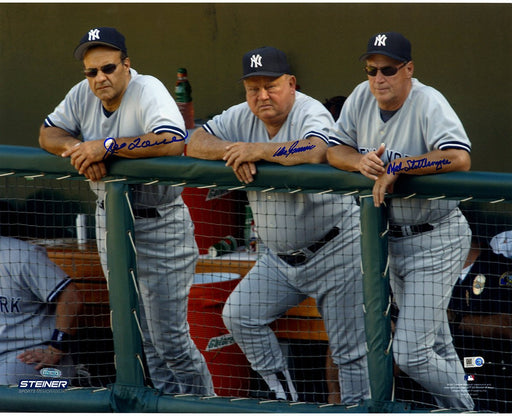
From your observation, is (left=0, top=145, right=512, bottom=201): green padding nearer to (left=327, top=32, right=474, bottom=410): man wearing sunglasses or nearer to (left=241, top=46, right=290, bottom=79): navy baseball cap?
(left=327, top=32, right=474, bottom=410): man wearing sunglasses

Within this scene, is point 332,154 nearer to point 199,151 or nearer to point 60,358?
point 199,151

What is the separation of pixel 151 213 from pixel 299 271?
0.64m

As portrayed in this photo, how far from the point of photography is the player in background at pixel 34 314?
3402 millimetres

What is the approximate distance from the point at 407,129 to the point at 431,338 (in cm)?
78

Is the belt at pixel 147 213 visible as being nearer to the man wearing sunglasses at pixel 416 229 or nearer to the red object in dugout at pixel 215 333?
the red object in dugout at pixel 215 333

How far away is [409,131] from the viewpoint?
3.05 m

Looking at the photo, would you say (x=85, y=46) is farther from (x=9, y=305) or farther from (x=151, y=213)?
(x=9, y=305)

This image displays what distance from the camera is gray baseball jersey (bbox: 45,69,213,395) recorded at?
124 inches

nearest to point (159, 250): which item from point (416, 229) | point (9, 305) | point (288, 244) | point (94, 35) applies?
point (288, 244)

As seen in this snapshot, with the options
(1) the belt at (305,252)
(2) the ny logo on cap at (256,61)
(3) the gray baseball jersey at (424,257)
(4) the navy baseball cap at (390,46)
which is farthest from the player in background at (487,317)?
(2) the ny logo on cap at (256,61)

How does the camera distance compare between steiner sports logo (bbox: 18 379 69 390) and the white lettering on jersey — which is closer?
steiner sports logo (bbox: 18 379 69 390)

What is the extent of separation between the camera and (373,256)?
2.72 meters

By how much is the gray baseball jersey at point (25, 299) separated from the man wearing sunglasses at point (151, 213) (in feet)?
1.25
